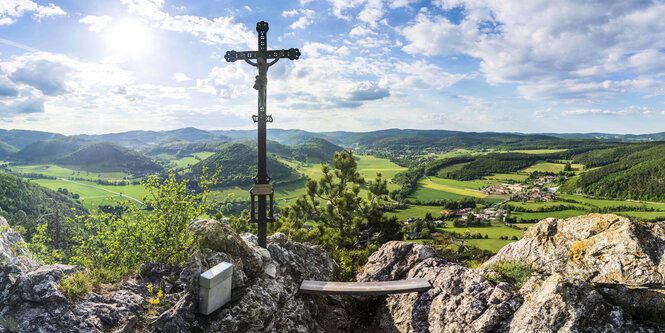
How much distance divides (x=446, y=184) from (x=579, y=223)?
147m

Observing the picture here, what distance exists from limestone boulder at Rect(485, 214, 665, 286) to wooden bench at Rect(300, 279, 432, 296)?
10.2 feet

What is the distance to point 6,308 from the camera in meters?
5.61

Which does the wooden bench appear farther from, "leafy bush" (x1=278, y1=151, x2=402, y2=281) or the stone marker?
"leafy bush" (x1=278, y1=151, x2=402, y2=281)

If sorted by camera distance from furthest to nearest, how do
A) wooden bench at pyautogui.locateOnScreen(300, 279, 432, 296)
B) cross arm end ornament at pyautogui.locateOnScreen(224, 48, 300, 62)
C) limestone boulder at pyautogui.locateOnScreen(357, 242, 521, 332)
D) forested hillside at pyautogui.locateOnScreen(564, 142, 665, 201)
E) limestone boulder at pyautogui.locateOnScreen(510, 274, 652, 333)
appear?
forested hillside at pyautogui.locateOnScreen(564, 142, 665, 201) → cross arm end ornament at pyautogui.locateOnScreen(224, 48, 300, 62) → wooden bench at pyautogui.locateOnScreen(300, 279, 432, 296) → limestone boulder at pyautogui.locateOnScreen(357, 242, 521, 332) → limestone boulder at pyautogui.locateOnScreen(510, 274, 652, 333)

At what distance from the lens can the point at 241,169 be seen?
14988cm

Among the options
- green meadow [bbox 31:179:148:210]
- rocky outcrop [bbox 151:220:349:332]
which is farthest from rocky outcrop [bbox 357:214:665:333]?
green meadow [bbox 31:179:148:210]

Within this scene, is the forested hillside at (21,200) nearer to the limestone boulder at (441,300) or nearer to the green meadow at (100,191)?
the green meadow at (100,191)

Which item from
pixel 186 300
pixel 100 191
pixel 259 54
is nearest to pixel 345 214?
pixel 259 54

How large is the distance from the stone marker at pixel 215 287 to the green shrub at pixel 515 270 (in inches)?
289

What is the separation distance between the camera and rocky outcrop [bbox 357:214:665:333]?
19.5 ft

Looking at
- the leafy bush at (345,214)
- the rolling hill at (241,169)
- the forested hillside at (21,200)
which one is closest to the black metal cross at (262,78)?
the leafy bush at (345,214)

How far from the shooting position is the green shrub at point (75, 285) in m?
6.24

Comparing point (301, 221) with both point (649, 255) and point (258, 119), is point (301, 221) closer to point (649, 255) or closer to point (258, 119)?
point (258, 119)

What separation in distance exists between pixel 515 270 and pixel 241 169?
498 feet
